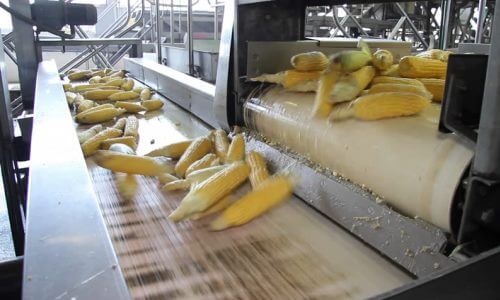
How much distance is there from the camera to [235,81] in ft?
3.65

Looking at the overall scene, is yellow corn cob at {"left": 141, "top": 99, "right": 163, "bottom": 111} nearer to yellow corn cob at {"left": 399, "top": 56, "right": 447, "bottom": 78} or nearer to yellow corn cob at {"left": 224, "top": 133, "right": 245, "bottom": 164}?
yellow corn cob at {"left": 224, "top": 133, "right": 245, "bottom": 164}

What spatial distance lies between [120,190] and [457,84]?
2.28 feet

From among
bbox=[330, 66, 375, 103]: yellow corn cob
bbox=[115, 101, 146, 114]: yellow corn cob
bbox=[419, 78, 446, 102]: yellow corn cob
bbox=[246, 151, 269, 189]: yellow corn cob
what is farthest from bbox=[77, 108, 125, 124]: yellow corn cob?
bbox=[419, 78, 446, 102]: yellow corn cob

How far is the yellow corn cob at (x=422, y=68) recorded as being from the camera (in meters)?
0.82

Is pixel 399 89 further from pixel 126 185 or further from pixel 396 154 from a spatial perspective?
pixel 126 185

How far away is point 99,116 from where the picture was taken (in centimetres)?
154

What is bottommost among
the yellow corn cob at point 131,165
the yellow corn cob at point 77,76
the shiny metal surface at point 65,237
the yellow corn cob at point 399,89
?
the yellow corn cob at point 131,165

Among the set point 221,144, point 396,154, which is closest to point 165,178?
point 221,144

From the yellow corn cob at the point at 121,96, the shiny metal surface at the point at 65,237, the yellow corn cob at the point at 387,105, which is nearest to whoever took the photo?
the shiny metal surface at the point at 65,237

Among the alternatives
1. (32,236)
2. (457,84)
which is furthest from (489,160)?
(32,236)

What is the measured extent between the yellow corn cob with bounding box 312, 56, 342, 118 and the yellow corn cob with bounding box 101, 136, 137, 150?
628mm

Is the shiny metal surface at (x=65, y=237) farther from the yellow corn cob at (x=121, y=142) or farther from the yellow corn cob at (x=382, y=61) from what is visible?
the yellow corn cob at (x=382, y=61)

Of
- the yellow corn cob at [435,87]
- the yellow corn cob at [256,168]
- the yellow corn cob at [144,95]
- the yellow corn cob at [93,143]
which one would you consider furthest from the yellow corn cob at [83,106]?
the yellow corn cob at [435,87]

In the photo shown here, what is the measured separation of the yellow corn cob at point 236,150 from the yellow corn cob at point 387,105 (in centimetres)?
34
